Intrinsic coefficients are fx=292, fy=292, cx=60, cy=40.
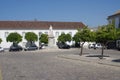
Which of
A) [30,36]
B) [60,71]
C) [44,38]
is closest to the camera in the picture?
[60,71]

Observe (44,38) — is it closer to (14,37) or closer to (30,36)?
(30,36)

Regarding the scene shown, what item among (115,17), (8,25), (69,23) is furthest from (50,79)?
(69,23)

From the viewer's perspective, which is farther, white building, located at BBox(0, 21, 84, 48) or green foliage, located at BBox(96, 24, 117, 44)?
white building, located at BBox(0, 21, 84, 48)

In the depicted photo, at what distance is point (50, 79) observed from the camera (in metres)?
13.2

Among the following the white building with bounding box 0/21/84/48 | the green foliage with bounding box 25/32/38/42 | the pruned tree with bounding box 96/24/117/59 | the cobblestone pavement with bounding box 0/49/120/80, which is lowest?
the cobblestone pavement with bounding box 0/49/120/80

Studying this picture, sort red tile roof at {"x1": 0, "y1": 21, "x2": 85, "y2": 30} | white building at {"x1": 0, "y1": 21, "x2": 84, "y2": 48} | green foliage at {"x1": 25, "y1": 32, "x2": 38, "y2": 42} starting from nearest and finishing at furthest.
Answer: green foliage at {"x1": 25, "y1": 32, "x2": 38, "y2": 42} → white building at {"x1": 0, "y1": 21, "x2": 84, "y2": 48} → red tile roof at {"x1": 0, "y1": 21, "x2": 85, "y2": 30}

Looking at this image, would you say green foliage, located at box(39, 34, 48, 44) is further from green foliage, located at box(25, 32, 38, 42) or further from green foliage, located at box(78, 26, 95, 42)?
green foliage, located at box(78, 26, 95, 42)

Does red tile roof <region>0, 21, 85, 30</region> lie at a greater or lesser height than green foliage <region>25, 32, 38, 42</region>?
greater

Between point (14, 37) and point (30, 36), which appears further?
point (30, 36)

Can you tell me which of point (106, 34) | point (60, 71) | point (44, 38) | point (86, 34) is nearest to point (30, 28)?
point (44, 38)

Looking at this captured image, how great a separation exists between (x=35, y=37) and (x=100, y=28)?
51.8 metres

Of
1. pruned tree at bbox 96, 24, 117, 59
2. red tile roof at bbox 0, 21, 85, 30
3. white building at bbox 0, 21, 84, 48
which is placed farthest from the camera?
red tile roof at bbox 0, 21, 85, 30

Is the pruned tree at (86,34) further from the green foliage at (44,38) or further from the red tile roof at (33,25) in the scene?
the red tile roof at (33,25)

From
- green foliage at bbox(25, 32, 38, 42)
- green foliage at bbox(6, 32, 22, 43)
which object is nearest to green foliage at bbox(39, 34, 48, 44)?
green foliage at bbox(25, 32, 38, 42)
